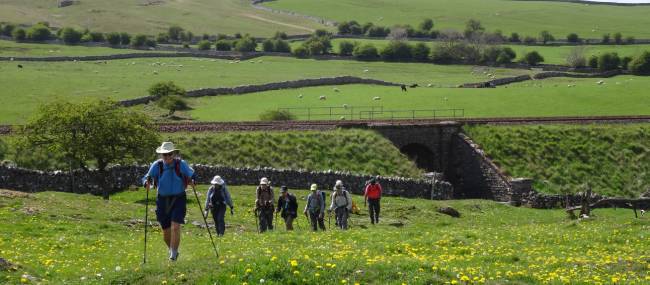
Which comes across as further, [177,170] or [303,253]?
[177,170]

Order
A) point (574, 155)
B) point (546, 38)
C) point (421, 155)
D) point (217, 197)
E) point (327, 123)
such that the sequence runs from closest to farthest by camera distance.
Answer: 1. point (217, 197)
2. point (574, 155)
3. point (327, 123)
4. point (421, 155)
5. point (546, 38)

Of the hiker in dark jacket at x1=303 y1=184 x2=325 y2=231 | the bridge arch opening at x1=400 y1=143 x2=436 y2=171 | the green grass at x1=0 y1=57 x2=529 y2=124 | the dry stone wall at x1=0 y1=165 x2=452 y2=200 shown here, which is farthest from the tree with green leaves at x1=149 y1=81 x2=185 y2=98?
the hiker in dark jacket at x1=303 y1=184 x2=325 y2=231

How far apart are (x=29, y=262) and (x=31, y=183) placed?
1059 inches

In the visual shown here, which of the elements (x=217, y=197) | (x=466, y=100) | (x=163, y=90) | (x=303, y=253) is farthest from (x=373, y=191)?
(x=466, y=100)

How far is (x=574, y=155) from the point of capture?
2655 inches

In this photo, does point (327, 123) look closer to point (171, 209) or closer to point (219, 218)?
point (219, 218)

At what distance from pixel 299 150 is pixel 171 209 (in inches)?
1600

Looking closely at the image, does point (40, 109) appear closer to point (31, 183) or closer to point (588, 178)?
point (31, 183)

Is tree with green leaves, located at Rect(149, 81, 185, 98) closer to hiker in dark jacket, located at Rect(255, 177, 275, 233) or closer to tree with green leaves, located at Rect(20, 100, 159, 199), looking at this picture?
tree with green leaves, located at Rect(20, 100, 159, 199)

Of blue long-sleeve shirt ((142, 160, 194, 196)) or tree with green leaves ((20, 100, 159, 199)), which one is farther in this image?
tree with green leaves ((20, 100, 159, 199))

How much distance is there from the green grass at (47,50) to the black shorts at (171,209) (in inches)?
4601

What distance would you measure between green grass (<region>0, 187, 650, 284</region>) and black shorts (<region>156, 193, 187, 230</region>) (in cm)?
94

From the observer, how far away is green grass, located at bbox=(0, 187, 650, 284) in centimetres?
1869

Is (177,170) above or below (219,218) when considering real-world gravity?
above
